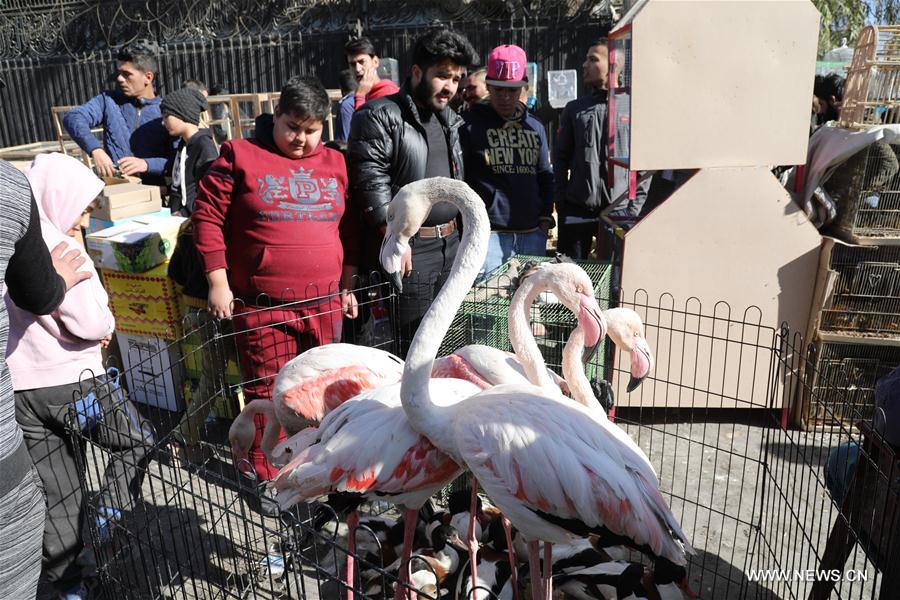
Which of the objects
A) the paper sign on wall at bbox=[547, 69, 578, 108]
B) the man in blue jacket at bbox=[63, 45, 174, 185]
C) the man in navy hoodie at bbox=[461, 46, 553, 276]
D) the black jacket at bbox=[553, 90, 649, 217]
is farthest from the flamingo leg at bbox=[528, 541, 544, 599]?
the paper sign on wall at bbox=[547, 69, 578, 108]

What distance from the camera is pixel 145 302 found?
429 cm

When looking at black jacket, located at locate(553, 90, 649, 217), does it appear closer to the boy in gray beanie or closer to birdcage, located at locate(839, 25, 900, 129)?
birdcage, located at locate(839, 25, 900, 129)

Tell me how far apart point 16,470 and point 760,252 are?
147 inches

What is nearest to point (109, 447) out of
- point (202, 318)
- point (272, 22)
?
point (202, 318)

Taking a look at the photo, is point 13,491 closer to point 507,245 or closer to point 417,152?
point 417,152

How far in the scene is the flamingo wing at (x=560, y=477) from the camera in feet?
6.86

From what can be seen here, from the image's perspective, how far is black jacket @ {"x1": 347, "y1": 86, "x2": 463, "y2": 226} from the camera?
11.6ft

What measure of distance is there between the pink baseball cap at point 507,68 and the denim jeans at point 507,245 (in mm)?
969

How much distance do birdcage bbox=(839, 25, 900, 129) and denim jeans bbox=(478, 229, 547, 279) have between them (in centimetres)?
197

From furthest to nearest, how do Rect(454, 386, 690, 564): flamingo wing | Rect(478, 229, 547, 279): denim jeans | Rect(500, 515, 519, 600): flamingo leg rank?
Rect(478, 229, 547, 279): denim jeans < Rect(500, 515, 519, 600): flamingo leg < Rect(454, 386, 690, 564): flamingo wing

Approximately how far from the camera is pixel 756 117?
380cm

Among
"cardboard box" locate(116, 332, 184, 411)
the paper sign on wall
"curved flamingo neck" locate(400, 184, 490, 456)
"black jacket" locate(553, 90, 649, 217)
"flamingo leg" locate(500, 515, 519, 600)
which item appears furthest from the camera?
the paper sign on wall

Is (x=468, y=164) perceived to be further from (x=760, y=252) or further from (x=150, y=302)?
(x=150, y=302)

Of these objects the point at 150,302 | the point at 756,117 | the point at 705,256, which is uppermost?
the point at 756,117
